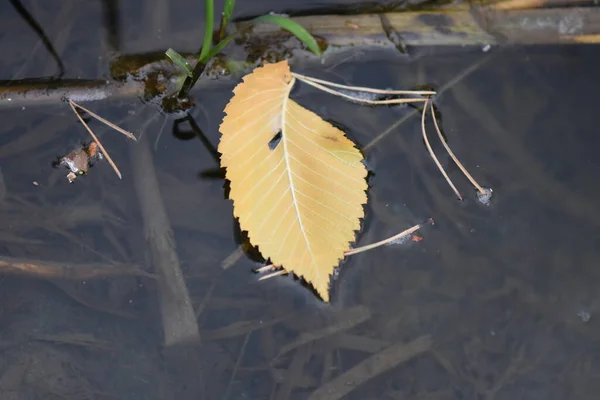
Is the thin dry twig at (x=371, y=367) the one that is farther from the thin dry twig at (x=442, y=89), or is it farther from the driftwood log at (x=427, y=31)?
the driftwood log at (x=427, y=31)

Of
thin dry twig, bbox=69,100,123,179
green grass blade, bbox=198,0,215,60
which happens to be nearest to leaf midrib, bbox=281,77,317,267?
green grass blade, bbox=198,0,215,60

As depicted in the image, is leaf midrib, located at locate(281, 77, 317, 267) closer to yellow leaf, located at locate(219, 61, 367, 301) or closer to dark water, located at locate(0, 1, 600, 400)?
yellow leaf, located at locate(219, 61, 367, 301)

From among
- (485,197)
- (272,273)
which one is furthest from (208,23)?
(485,197)

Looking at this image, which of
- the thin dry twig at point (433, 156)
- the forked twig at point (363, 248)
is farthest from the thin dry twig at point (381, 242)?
the thin dry twig at point (433, 156)

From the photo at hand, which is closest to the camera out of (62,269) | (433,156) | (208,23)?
(208,23)

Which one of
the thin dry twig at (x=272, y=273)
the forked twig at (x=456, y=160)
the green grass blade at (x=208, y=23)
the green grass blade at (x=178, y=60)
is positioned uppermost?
Answer: the green grass blade at (x=208, y=23)

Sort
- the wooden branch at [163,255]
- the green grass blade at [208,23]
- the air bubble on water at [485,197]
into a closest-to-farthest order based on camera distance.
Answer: the green grass blade at [208,23]
the wooden branch at [163,255]
the air bubble on water at [485,197]

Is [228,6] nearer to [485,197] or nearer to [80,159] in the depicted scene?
[80,159]

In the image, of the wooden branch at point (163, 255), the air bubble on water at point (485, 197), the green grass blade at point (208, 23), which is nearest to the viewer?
the green grass blade at point (208, 23)
